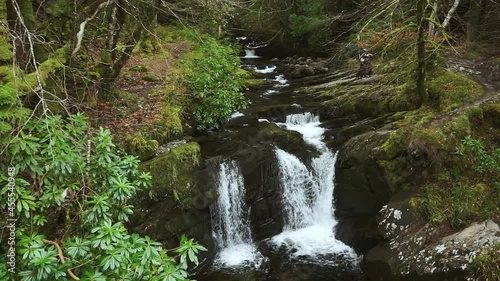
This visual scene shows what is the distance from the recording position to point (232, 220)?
894 centimetres

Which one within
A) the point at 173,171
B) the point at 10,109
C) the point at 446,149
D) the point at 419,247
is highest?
the point at 10,109

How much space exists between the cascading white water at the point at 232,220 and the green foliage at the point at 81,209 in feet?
13.7

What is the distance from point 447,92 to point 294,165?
14.1 ft

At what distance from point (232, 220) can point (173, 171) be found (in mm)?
1981

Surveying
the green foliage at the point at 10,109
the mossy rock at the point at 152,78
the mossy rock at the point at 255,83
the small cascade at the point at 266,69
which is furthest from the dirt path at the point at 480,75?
the small cascade at the point at 266,69

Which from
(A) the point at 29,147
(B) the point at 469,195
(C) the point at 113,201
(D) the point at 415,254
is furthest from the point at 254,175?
(A) the point at 29,147

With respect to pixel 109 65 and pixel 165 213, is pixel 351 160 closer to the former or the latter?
pixel 165 213

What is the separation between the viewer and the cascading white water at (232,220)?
8719 millimetres

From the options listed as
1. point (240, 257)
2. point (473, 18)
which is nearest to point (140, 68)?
point (240, 257)

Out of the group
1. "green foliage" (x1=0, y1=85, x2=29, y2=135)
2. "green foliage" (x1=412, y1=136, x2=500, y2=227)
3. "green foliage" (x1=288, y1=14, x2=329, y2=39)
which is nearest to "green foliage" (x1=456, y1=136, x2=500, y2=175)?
"green foliage" (x1=412, y1=136, x2=500, y2=227)

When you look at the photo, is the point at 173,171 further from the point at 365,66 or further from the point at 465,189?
the point at 365,66

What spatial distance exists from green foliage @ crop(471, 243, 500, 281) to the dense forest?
16 mm

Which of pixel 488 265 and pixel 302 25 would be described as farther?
pixel 302 25

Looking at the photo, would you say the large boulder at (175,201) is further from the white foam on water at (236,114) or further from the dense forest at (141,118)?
the white foam on water at (236,114)
